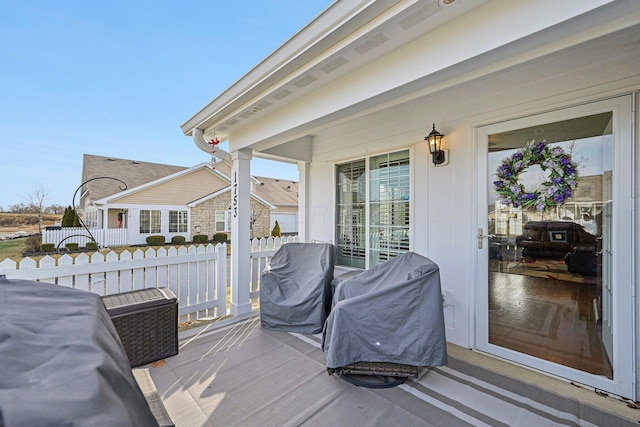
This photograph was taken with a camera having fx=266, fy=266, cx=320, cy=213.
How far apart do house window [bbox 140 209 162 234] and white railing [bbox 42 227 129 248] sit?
0.76 metres

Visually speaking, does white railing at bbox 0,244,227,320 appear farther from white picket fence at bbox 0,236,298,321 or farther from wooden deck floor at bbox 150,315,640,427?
wooden deck floor at bbox 150,315,640,427

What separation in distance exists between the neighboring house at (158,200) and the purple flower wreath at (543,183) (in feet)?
34.9

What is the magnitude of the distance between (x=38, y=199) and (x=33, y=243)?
20.8ft

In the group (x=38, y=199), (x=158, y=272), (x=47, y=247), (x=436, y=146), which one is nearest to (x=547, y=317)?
(x=436, y=146)

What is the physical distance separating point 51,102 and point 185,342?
1586cm

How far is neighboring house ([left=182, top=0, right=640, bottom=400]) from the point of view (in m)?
1.57

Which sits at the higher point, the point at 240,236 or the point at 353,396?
the point at 240,236

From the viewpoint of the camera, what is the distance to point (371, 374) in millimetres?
2219

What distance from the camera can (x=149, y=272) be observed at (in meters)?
3.18

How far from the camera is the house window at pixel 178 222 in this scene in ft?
45.3

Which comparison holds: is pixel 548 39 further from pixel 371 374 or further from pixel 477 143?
pixel 371 374

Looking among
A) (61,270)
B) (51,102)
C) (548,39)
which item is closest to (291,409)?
(61,270)

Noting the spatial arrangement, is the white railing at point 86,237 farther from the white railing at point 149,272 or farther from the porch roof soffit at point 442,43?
the porch roof soffit at point 442,43

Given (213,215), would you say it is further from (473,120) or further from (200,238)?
(473,120)
